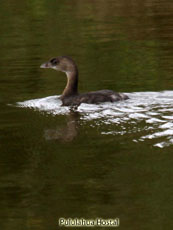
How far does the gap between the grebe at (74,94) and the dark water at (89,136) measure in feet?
0.66

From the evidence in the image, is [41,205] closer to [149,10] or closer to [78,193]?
[78,193]

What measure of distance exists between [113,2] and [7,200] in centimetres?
2138

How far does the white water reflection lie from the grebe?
0.41 feet

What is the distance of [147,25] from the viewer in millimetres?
24781

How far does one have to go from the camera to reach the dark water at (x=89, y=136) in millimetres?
8672

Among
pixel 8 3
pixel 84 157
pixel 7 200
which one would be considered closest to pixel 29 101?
pixel 84 157

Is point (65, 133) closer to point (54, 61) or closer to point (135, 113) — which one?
point (135, 113)

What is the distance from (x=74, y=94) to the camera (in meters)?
14.5

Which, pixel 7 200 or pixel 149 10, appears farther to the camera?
pixel 149 10

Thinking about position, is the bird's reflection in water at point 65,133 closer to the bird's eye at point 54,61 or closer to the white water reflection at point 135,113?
the white water reflection at point 135,113

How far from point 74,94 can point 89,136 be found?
10.5 feet

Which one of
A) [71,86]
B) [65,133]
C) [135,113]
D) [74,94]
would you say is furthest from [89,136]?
[71,86]

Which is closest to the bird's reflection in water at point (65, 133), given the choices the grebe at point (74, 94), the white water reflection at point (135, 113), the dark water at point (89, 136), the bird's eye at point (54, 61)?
the dark water at point (89, 136)

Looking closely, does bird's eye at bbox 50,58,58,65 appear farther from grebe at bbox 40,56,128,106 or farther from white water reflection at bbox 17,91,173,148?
white water reflection at bbox 17,91,173,148
